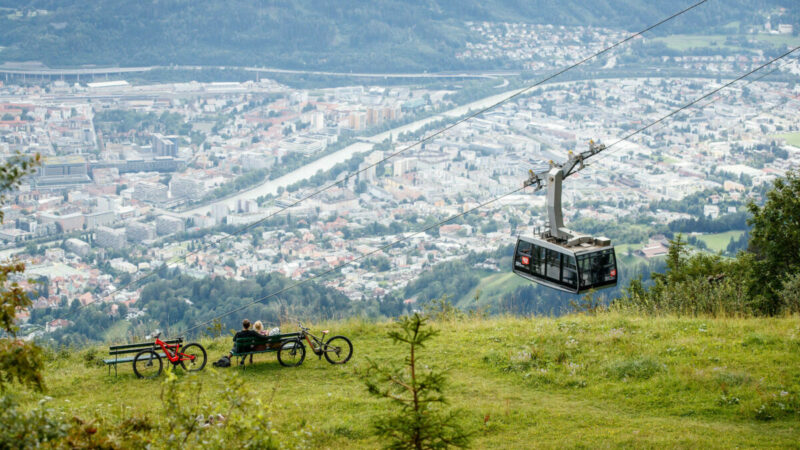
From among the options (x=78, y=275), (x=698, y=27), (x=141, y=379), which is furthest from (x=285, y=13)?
(x=141, y=379)

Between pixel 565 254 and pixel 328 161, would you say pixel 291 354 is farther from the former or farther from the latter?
pixel 328 161

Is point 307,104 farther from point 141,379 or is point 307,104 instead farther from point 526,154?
point 141,379

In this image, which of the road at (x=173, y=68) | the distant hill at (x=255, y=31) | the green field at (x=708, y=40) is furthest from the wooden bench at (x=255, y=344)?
the green field at (x=708, y=40)

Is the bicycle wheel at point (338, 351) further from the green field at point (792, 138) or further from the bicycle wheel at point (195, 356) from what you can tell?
the green field at point (792, 138)

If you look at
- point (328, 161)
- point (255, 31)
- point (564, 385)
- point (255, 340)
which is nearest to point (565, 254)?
point (564, 385)

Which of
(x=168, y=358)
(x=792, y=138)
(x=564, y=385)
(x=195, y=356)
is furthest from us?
(x=792, y=138)
